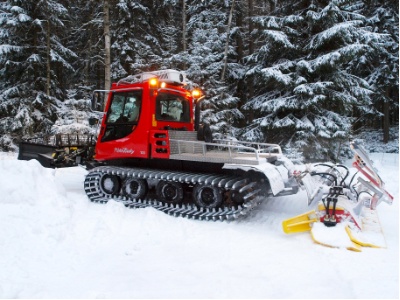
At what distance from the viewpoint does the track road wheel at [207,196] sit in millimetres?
6195

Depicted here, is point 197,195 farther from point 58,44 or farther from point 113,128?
point 58,44

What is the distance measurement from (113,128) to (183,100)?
1843 mm

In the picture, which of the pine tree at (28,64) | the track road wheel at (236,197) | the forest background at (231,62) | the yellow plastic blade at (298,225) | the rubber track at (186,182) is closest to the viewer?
the yellow plastic blade at (298,225)

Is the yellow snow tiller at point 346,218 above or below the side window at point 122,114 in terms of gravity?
below

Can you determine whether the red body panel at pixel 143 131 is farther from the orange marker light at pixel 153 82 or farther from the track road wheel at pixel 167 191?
the track road wheel at pixel 167 191

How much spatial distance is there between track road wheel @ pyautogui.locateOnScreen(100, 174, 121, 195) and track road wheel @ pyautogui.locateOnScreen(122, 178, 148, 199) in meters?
0.20

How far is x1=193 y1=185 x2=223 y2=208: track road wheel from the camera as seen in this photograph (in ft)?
20.3

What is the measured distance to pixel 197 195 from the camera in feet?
20.9

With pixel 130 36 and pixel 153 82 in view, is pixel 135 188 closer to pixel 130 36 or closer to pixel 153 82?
pixel 153 82

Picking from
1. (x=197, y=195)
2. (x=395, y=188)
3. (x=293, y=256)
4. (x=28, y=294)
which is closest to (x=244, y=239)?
(x=293, y=256)

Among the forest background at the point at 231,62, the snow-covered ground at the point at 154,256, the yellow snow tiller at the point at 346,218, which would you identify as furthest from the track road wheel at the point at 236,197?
the forest background at the point at 231,62

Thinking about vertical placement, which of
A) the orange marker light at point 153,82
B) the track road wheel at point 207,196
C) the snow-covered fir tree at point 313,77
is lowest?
the track road wheel at point 207,196

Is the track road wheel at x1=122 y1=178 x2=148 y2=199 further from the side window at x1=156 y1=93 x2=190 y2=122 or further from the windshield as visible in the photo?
the side window at x1=156 y1=93 x2=190 y2=122

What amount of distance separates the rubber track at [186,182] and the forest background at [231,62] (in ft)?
19.7
